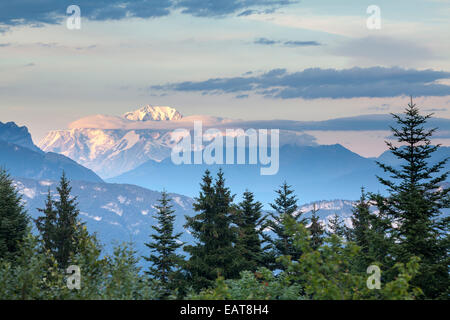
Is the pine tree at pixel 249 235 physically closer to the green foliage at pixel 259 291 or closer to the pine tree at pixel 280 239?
the pine tree at pixel 280 239

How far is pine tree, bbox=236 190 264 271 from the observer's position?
126 feet

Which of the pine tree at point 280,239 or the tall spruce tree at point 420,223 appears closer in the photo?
the tall spruce tree at point 420,223

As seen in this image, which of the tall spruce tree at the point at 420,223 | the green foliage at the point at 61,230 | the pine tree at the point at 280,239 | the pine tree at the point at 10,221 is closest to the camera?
the tall spruce tree at the point at 420,223

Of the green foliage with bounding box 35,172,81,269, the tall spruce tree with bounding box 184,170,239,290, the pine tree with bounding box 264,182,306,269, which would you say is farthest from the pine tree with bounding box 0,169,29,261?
the pine tree with bounding box 264,182,306,269

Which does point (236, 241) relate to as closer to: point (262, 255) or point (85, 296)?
point (262, 255)

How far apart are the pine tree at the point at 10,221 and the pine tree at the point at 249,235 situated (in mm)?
16036

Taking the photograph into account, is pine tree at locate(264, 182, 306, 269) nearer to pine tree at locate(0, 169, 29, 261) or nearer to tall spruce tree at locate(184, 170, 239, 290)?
tall spruce tree at locate(184, 170, 239, 290)

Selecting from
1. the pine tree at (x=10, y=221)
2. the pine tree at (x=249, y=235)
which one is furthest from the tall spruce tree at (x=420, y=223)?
the pine tree at (x=10, y=221)

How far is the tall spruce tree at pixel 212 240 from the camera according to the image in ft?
115

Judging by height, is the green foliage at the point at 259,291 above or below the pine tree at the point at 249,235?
below

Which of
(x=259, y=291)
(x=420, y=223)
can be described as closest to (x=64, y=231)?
(x=420, y=223)

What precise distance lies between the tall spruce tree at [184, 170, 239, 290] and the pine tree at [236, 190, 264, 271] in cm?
99

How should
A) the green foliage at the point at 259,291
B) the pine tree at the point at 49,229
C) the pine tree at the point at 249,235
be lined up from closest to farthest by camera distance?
the green foliage at the point at 259,291, the pine tree at the point at 249,235, the pine tree at the point at 49,229
